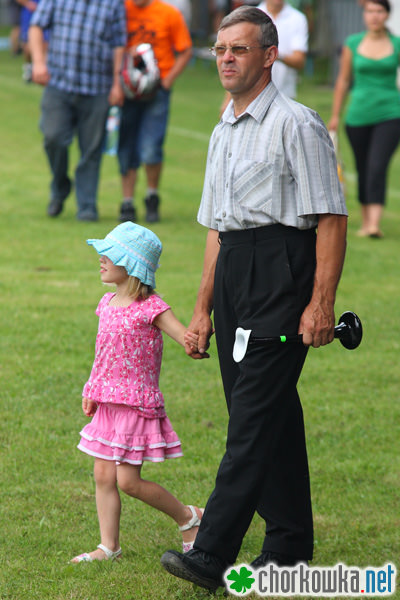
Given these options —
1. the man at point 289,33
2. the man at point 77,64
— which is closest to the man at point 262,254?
the man at point 289,33

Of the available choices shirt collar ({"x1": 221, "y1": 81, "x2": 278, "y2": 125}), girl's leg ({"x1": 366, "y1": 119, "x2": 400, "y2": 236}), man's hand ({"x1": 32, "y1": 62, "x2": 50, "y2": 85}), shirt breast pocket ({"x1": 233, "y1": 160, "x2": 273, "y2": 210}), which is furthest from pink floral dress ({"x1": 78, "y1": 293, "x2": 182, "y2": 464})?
girl's leg ({"x1": 366, "y1": 119, "x2": 400, "y2": 236})

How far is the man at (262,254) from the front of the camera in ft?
12.7

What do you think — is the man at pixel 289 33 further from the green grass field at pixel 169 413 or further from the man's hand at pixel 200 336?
the man's hand at pixel 200 336

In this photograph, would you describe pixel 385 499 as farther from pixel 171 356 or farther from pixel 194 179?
pixel 194 179

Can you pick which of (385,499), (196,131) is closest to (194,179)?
(196,131)

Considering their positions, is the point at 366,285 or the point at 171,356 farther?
the point at 366,285

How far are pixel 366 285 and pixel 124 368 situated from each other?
5084 millimetres

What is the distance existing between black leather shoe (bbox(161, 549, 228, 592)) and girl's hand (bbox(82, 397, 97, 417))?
A: 71cm

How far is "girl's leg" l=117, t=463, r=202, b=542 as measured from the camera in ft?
13.9

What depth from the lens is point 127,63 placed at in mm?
10461

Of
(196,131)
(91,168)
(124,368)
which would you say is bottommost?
(196,131)

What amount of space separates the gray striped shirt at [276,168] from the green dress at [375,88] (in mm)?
6913

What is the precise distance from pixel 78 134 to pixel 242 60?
7085 millimetres

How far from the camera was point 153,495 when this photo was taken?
432cm
